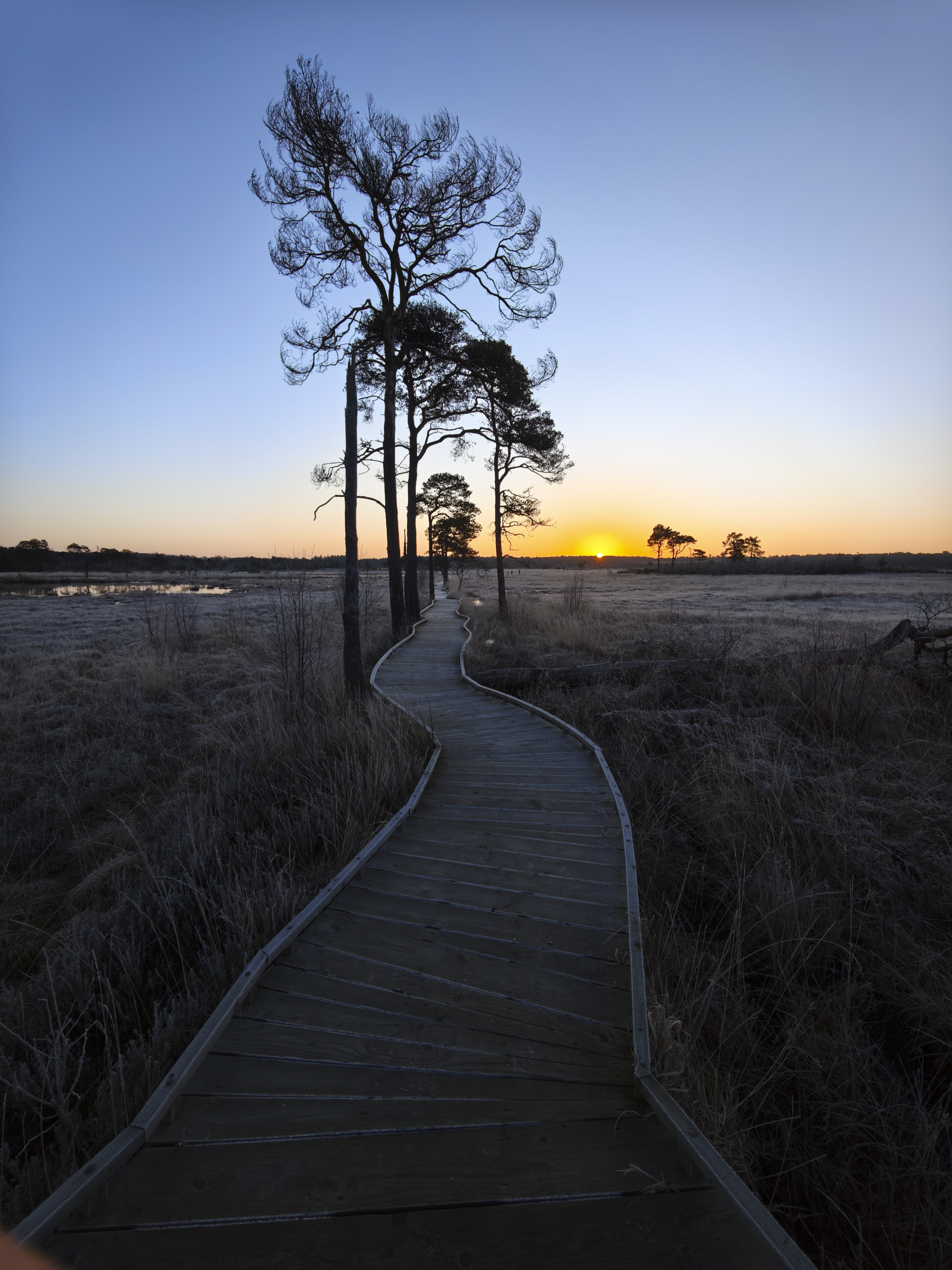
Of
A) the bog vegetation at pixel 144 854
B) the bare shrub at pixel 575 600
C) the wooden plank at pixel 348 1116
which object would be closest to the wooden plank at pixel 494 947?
the bog vegetation at pixel 144 854

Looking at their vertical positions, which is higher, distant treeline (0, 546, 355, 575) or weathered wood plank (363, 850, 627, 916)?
distant treeline (0, 546, 355, 575)

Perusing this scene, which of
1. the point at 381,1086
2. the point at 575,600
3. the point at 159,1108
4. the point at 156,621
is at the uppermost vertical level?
the point at 575,600

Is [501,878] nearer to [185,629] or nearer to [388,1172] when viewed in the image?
[388,1172]

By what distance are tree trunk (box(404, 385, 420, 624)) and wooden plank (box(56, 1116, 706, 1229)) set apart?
15.1m

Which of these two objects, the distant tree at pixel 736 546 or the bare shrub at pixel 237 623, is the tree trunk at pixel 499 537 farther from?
the distant tree at pixel 736 546

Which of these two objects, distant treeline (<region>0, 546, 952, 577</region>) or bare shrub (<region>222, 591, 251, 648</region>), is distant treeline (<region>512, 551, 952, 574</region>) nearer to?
distant treeline (<region>0, 546, 952, 577</region>)

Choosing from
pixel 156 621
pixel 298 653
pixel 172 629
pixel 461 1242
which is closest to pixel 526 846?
pixel 461 1242

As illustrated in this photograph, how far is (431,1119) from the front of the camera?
2.05m

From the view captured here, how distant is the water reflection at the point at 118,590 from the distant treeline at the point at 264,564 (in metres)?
13.2

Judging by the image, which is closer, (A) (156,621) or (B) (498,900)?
(B) (498,900)

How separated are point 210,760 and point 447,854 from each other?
16.3 ft

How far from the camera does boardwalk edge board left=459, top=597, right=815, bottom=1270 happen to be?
160 centimetres

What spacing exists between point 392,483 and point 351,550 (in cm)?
558

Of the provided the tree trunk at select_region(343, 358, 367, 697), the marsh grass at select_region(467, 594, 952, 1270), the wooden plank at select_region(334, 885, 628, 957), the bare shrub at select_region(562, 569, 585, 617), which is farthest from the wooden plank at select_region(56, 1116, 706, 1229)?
the bare shrub at select_region(562, 569, 585, 617)
